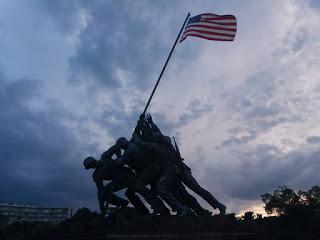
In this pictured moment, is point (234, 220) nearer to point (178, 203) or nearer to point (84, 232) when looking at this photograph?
point (178, 203)

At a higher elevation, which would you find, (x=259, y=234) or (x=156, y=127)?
(x=156, y=127)

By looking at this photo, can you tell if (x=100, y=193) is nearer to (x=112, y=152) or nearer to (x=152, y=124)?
(x=112, y=152)

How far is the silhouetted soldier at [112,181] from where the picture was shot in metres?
16.7

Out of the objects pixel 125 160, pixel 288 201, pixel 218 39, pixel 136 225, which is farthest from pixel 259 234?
pixel 288 201

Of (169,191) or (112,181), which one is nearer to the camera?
(169,191)

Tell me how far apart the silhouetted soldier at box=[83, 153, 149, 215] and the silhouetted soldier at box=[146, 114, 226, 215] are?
5.16 ft

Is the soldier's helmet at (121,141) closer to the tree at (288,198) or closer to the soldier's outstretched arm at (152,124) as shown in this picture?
the soldier's outstretched arm at (152,124)

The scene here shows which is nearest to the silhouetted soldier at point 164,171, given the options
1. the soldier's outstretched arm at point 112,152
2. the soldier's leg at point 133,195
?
the soldier's outstretched arm at point 112,152

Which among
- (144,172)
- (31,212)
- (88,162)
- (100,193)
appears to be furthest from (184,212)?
(31,212)

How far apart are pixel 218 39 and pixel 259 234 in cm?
680

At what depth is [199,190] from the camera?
16359mm

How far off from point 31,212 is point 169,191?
83813 mm

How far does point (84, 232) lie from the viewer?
1444cm

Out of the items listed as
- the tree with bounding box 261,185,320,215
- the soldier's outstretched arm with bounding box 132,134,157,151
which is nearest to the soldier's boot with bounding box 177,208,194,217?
the soldier's outstretched arm with bounding box 132,134,157,151
